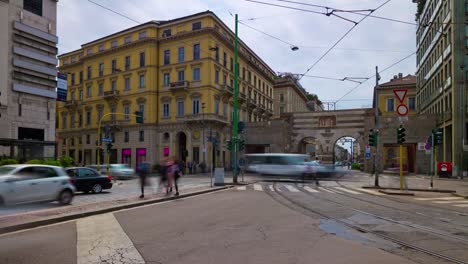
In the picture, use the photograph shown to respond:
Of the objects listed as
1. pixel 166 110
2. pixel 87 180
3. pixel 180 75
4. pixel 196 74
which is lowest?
pixel 87 180

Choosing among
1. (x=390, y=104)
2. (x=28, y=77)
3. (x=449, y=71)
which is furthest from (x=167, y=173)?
(x=390, y=104)

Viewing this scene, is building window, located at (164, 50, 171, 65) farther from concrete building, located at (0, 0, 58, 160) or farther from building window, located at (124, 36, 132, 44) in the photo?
concrete building, located at (0, 0, 58, 160)

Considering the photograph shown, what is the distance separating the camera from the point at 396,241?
25.4 ft

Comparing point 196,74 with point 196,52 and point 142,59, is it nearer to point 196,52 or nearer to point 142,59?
point 196,52

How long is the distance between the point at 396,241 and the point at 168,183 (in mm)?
11498

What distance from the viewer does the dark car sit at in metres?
18.8

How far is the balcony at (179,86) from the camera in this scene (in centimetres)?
5320

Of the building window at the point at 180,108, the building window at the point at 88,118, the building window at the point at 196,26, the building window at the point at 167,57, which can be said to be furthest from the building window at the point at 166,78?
the building window at the point at 88,118

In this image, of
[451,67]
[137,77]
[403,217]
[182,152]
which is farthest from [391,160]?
[403,217]

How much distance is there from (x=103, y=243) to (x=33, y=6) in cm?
3437

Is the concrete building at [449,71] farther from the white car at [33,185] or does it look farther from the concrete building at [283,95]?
the concrete building at [283,95]

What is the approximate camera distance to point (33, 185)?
12.4m

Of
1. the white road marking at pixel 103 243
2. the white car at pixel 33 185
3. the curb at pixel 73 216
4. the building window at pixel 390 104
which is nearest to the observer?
the white road marking at pixel 103 243

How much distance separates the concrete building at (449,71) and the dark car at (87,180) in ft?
101
